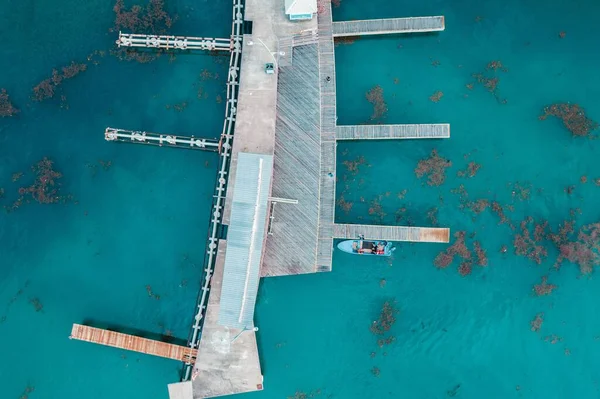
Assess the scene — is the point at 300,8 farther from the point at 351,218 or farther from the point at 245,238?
the point at 245,238

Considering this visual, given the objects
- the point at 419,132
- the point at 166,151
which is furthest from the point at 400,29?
the point at 166,151

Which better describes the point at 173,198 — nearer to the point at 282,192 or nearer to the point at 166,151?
the point at 166,151

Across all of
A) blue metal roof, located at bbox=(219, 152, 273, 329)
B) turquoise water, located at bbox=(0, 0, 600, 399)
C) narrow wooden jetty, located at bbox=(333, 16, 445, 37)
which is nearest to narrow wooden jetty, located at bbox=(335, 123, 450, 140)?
turquoise water, located at bbox=(0, 0, 600, 399)

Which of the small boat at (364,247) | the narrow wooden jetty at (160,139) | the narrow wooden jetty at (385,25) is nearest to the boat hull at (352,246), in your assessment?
the small boat at (364,247)

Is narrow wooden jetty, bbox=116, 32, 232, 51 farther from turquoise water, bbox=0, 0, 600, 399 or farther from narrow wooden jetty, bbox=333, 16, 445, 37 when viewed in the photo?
narrow wooden jetty, bbox=333, 16, 445, 37

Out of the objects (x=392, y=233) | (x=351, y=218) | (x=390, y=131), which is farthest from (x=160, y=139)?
(x=392, y=233)

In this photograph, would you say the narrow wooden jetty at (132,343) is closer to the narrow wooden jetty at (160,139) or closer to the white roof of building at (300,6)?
the narrow wooden jetty at (160,139)
